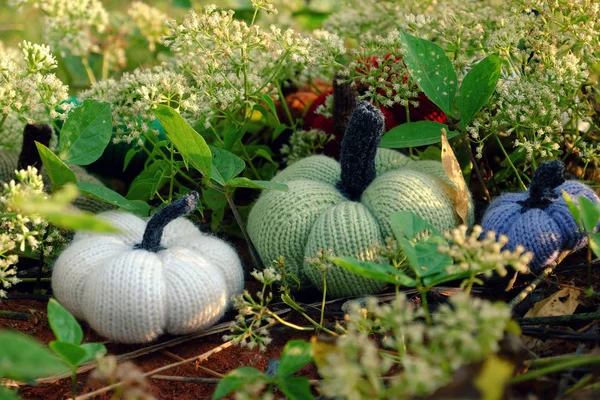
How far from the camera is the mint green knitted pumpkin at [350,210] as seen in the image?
1.45m

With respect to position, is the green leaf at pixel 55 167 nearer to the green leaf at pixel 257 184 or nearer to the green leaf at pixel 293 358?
the green leaf at pixel 257 184

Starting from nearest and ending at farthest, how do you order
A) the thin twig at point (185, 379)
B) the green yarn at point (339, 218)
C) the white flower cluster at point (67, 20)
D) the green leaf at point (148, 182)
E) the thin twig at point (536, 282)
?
1. the thin twig at point (185, 379)
2. the thin twig at point (536, 282)
3. the green yarn at point (339, 218)
4. the green leaf at point (148, 182)
5. the white flower cluster at point (67, 20)

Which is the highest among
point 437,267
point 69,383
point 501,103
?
point 501,103

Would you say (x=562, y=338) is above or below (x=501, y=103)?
below

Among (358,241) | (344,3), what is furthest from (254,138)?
(358,241)

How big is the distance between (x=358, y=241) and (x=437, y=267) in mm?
353

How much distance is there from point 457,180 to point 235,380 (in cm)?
73

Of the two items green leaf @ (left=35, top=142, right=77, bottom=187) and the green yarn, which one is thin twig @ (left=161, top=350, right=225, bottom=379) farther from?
green leaf @ (left=35, top=142, right=77, bottom=187)

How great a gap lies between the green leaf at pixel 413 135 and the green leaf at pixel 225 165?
1.11ft

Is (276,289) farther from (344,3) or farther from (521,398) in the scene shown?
(344,3)

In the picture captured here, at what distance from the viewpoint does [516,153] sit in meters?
1.63

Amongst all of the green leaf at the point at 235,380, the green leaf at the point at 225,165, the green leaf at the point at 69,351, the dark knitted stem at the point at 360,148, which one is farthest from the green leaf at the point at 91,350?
the dark knitted stem at the point at 360,148

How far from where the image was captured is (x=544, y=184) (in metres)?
1.41

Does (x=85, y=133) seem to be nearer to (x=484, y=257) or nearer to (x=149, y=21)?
(x=484, y=257)
